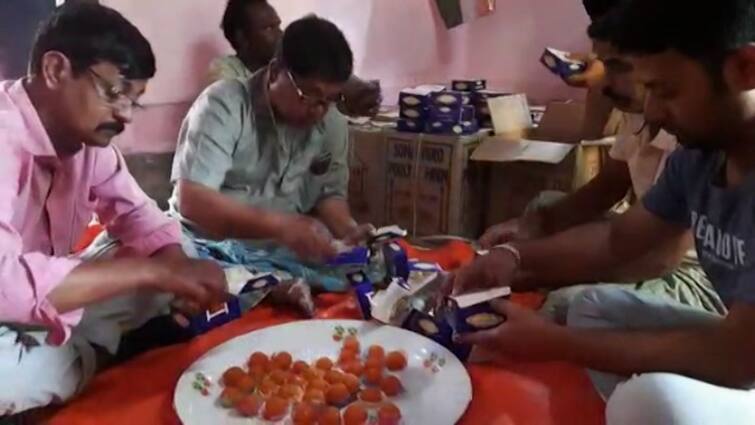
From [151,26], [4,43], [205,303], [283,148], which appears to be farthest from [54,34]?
[151,26]

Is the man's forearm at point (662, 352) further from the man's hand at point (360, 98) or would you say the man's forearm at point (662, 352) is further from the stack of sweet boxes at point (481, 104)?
the man's hand at point (360, 98)

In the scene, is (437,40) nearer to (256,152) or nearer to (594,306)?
(256,152)

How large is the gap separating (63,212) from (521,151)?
1.53m

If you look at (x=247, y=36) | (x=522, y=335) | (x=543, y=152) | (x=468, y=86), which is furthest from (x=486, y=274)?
(x=468, y=86)

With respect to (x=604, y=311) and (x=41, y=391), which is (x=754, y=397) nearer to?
(x=604, y=311)

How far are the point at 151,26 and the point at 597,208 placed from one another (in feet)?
4.95

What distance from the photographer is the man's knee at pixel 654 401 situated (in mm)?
939

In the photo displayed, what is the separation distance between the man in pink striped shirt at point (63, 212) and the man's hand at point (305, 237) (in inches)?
12.9

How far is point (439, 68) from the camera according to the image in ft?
12.1

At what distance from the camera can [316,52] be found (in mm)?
1681

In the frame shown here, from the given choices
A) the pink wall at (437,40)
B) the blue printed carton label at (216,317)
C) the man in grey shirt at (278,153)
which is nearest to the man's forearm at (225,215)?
the man in grey shirt at (278,153)

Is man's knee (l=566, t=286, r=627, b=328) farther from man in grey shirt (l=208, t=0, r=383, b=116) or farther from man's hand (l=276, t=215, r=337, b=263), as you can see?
man in grey shirt (l=208, t=0, r=383, b=116)

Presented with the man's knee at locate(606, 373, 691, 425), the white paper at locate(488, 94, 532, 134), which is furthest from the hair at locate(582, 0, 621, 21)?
the white paper at locate(488, 94, 532, 134)

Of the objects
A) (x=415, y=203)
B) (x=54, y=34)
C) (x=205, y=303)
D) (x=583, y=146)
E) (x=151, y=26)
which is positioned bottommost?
(x=415, y=203)
